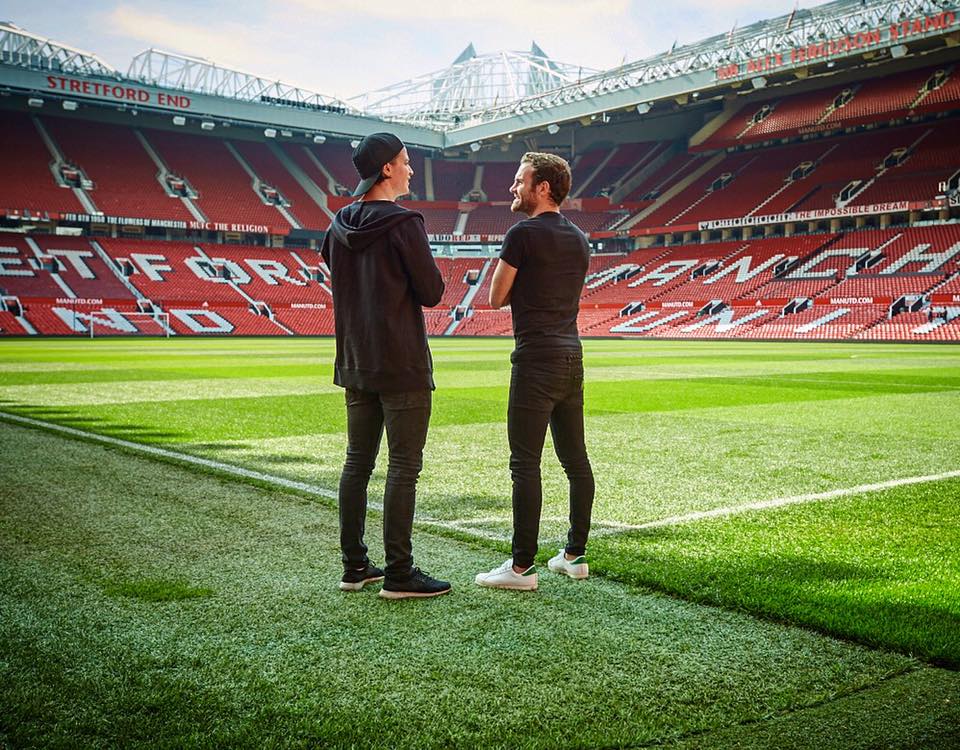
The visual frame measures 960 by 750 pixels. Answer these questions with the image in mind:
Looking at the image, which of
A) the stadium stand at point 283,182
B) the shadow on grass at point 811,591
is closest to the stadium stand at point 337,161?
the stadium stand at point 283,182

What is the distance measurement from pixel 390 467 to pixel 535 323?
3.28ft

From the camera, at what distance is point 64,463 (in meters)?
7.71

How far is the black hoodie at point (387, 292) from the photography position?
4.13 m

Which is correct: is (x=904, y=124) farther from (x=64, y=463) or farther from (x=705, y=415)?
(x=64, y=463)

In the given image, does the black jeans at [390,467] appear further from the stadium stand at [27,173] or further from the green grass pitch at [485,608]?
the stadium stand at [27,173]

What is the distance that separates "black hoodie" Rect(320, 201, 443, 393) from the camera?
4129 millimetres

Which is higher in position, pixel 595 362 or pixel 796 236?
pixel 796 236

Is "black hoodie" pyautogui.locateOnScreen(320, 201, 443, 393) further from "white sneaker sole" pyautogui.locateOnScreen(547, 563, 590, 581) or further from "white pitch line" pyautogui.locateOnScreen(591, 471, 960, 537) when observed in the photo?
"white pitch line" pyautogui.locateOnScreen(591, 471, 960, 537)

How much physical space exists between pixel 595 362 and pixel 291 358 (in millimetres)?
8914

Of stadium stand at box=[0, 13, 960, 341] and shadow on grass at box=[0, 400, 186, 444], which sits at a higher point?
stadium stand at box=[0, 13, 960, 341]

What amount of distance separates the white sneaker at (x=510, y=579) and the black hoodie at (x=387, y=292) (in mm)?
974

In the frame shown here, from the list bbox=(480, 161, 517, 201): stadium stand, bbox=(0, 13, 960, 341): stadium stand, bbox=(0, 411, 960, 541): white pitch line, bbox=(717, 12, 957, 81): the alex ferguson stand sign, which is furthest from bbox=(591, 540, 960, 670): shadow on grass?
bbox=(480, 161, 517, 201): stadium stand

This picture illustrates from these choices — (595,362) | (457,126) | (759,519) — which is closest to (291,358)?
(595,362)

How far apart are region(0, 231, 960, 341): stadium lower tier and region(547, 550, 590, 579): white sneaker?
3752 cm
